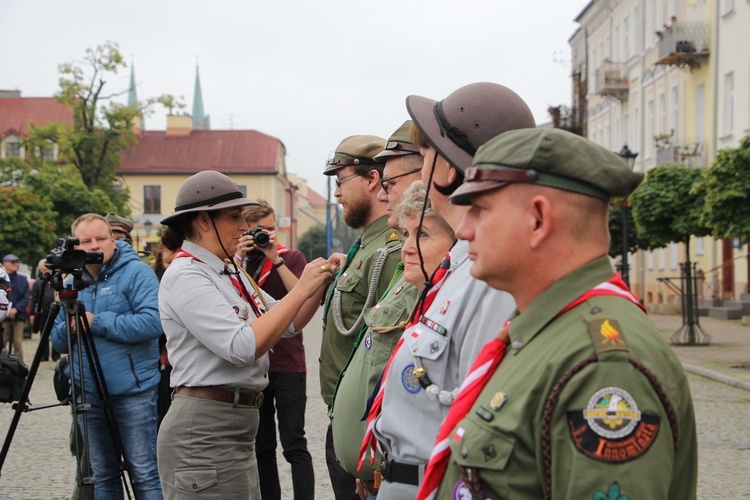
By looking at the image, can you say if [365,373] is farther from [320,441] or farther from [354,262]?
[320,441]

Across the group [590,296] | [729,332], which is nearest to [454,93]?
[590,296]

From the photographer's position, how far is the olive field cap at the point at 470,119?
8.95 ft

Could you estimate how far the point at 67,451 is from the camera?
29.5 feet

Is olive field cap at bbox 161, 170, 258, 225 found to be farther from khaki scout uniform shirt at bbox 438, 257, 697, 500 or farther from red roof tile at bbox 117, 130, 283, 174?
red roof tile at bbox 117, 130, 283, 174

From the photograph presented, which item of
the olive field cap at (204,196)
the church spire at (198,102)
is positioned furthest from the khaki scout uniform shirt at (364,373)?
the church spire at (198,102)

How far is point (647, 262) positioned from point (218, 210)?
39.3m

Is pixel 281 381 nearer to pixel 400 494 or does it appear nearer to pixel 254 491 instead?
pixel 254 491

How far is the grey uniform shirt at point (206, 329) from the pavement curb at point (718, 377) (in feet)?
34.5

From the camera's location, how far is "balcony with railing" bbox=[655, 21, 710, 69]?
32.2 metres

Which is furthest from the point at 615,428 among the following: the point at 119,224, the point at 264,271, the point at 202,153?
the point at 202,153

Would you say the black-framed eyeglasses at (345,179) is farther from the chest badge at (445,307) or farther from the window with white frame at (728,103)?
the window with white frame at (728,103)

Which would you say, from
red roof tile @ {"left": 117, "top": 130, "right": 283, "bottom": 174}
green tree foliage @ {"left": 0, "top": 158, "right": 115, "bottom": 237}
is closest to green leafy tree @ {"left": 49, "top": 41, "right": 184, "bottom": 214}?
green tree foliage @ {"left": 0, "top": 158, "right": 115, "bottom": 237}

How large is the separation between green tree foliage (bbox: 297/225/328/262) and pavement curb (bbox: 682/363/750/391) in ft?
253

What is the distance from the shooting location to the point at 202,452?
4.00 meters
